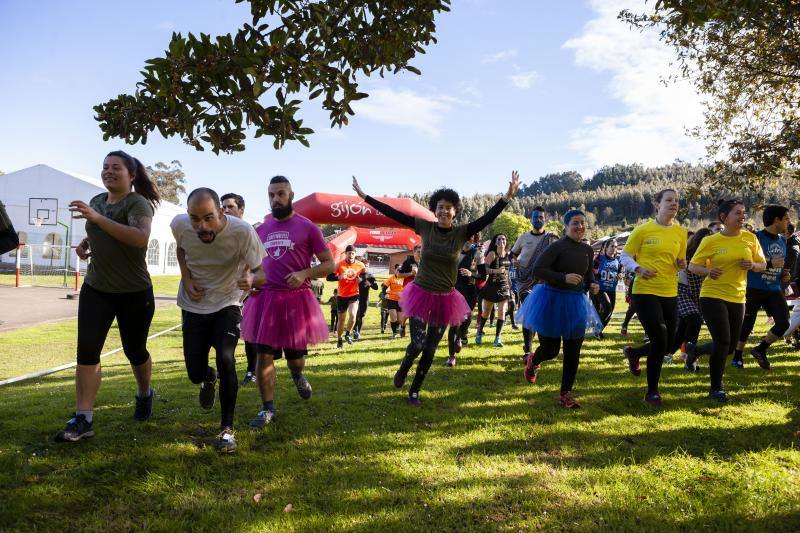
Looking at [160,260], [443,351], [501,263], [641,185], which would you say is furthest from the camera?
[641,185]

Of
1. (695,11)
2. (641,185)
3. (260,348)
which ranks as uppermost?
(641,185)

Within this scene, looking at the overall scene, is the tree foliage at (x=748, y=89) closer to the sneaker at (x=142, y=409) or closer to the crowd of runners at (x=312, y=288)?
the crowd of runners at (x=312, y=288)

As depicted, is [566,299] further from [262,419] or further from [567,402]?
[262,419]

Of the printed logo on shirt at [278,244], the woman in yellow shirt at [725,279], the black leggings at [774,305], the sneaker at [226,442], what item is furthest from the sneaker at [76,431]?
the black leggings at [774,305]

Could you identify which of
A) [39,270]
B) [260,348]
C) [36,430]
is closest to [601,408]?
[260,348]

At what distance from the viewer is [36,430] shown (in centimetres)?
410

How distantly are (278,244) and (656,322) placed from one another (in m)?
→ 3.96

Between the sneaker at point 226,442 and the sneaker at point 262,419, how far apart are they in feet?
1.42

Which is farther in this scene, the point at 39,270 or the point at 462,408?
A: the point at 39,270

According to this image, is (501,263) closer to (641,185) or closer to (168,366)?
(168,366)

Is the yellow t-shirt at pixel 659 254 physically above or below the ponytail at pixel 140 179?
below

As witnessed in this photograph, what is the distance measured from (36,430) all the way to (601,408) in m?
5.21

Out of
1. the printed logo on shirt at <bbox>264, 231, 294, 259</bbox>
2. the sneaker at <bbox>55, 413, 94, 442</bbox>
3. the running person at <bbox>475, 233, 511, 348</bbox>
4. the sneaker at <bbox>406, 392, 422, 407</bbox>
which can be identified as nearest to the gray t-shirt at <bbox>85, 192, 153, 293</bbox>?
the sneaker at <bbox>55, 413, 94, 442</bbox>

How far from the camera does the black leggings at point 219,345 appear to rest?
3.96 m
